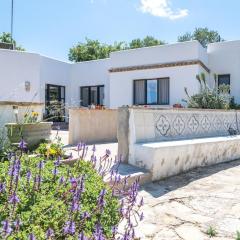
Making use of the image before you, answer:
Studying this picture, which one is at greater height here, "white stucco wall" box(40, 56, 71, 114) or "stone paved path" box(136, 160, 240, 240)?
"white stucco wall" box(40, 56, 71, 114)

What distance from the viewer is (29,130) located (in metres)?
6.38

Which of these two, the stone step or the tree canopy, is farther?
the tree canopy

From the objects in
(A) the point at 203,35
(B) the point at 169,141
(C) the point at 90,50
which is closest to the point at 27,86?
(B) the point at 169,141

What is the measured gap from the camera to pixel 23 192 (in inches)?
118

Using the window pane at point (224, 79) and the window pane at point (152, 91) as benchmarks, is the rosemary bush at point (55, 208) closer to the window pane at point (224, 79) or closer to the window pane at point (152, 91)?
the window pane at point (152, 91)

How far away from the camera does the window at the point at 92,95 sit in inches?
797

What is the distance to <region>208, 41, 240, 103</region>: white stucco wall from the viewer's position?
1595 cm

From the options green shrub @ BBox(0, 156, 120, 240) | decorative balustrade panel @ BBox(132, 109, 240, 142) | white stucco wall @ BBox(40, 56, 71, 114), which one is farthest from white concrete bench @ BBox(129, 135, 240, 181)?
white stucco wall @ BBox(40, 56, 71, 114)

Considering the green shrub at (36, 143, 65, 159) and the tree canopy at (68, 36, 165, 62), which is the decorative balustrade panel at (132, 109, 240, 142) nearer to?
→ the green shrub at (36, 143, 65, 159)

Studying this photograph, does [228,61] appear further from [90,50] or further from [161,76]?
[90,50]

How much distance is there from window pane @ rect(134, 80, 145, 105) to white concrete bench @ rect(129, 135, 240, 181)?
8.97 m

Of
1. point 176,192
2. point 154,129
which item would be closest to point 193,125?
point 154,129

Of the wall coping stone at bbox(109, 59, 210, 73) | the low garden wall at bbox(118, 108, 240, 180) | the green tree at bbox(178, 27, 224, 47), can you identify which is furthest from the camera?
the green tree at bbox(178, 27, 224, 47)

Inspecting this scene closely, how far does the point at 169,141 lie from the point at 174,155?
49cm
